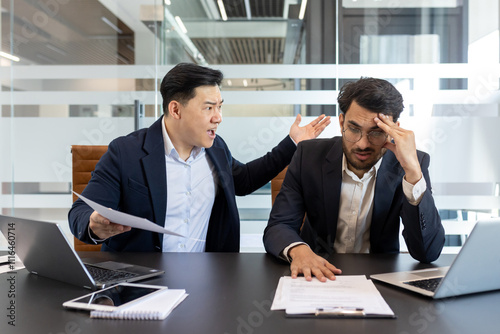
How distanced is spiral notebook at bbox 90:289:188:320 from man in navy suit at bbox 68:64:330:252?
0.88 metres

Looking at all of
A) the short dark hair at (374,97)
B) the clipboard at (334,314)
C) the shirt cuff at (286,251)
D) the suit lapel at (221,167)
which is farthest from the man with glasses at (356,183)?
the clipboard at (334,314)

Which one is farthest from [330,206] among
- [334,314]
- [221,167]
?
[334,314]

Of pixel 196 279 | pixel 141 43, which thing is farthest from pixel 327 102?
pixel 196 279

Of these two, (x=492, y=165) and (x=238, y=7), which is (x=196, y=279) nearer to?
(x=238, y=7)

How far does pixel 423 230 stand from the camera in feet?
4.87

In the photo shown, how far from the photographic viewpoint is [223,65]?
3357 mm

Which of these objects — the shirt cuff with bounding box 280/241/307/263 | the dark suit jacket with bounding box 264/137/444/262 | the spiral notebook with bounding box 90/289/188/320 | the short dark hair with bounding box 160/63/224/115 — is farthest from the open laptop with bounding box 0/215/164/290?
the short dark hair with bounding box 160/63/224/115

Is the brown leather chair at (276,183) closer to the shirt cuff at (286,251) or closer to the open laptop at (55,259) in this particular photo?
the shirt cuff at (286,251)

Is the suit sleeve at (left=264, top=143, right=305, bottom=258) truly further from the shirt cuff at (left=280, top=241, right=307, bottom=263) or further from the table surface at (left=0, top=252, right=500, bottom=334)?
the table surface at (left=0, top=252, right=500, bottom=334)

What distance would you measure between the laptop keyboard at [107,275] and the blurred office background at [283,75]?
85.6 inches

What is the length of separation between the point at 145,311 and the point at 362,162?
1.16 metres

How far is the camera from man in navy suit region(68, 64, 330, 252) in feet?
6.08

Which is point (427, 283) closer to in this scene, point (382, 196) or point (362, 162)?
point (382, 196)

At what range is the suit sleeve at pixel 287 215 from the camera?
4.88 ft
